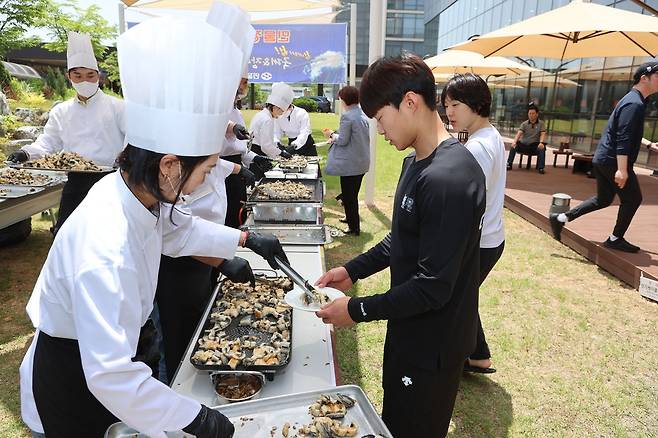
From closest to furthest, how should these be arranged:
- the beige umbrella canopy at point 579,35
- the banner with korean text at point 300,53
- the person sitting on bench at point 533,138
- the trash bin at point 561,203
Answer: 1. the beige umbrella canopy at point 579,35
2. the trash bin at point 561,203
3. the banner with korean text at point 300,53
4. the person sitting on bench at point 533,138

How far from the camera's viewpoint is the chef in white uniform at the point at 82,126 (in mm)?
2980

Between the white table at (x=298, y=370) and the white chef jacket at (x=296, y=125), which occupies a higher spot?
the white chef jacket at (x=296, y=125)

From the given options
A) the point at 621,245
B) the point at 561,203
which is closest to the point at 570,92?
the point at 561,203

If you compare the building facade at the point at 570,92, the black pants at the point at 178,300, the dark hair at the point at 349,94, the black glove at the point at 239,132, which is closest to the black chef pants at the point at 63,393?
the black pants at the point at 178,300

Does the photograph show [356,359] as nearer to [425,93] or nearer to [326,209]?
[425,93]

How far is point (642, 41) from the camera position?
200 inches

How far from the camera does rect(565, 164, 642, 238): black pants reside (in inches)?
149

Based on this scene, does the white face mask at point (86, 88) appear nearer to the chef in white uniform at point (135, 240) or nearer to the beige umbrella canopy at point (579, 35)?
the chef in white uniform at point (135, 240)

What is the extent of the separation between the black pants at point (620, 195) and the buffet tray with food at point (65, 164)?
3.99 m

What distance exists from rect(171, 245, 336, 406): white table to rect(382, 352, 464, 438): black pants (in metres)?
0.19

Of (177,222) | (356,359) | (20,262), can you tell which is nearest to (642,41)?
(356,359)

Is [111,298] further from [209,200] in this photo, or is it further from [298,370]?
[209,200]

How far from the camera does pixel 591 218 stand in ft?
17.1

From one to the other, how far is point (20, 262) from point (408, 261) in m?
4.15
